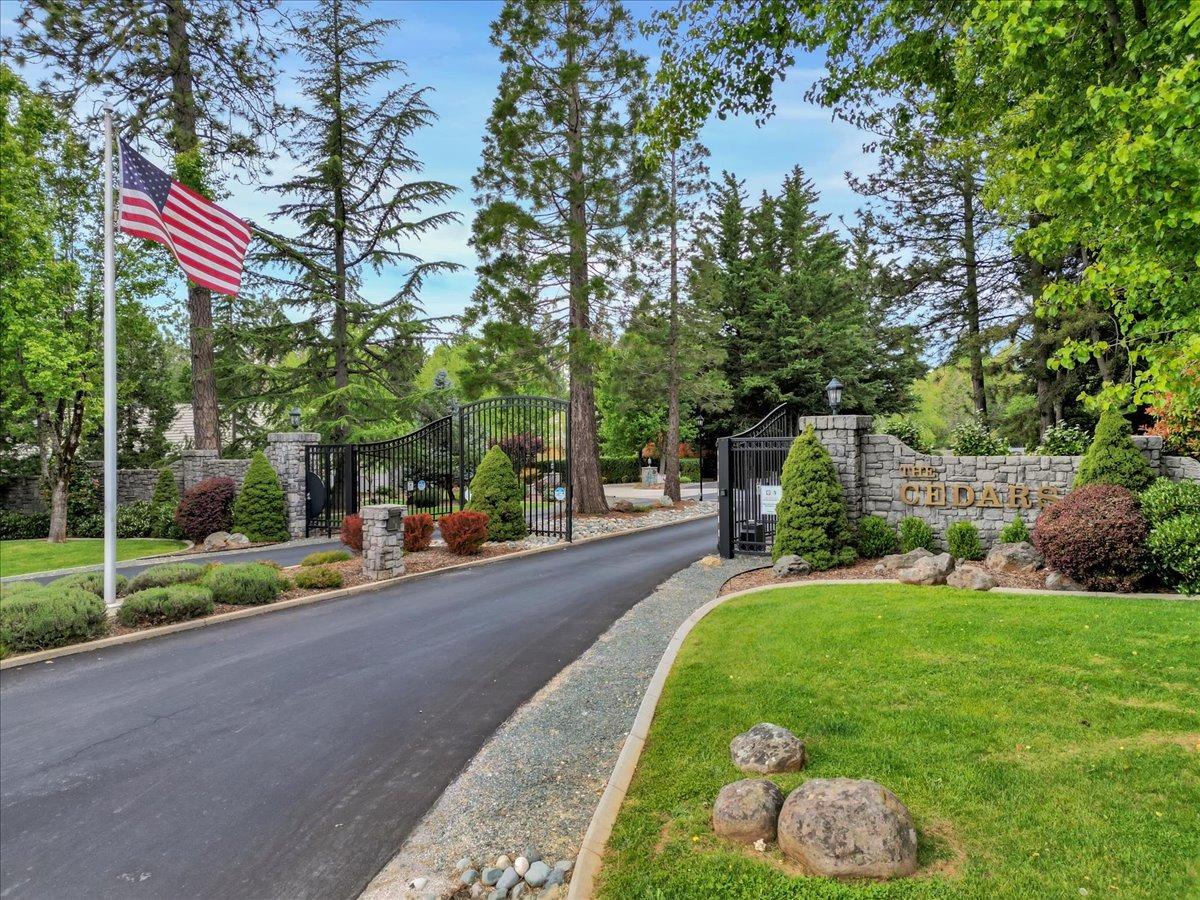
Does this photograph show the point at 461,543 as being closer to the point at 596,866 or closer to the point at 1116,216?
the point at 596,866

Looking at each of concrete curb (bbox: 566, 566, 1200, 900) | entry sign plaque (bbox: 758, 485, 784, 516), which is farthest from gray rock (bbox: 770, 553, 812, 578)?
concrete curb (bbox: 566, 566, 1200, 900)

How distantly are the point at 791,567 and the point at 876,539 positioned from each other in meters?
1.66

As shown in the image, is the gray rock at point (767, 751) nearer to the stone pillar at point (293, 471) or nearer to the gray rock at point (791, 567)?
the gray rock at point (791, 567)

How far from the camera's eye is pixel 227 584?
6.91 metres

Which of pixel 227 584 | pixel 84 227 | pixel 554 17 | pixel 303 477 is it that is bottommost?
pixel 227 584

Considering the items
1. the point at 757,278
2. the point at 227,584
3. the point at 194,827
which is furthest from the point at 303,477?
the point at 757,278

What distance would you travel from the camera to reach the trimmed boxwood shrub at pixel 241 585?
6.91m

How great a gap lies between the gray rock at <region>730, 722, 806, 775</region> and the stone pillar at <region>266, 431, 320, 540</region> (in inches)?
481

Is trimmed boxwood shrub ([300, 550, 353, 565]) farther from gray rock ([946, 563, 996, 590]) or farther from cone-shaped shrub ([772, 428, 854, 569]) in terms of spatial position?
gray rock ([946, 563, 996, 590])

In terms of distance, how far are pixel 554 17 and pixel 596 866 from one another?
58.1 feet

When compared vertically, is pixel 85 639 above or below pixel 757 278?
below

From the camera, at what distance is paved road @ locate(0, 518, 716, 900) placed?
2.67 meters

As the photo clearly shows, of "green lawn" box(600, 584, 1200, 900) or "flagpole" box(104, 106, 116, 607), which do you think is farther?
"flagpole" box(104, 106, 116, 607)

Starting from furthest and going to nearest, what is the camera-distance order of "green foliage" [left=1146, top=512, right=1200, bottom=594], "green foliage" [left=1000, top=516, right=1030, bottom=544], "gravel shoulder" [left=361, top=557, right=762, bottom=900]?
1. "green foliage" [left=1000, top=516, right=1030, bottom=544]
2. "green foliage" [left=1146, top=512, right=1200, bottom=594]
3. "gravel shoulder" [left=361, top=557, right=762, bottom=900]
